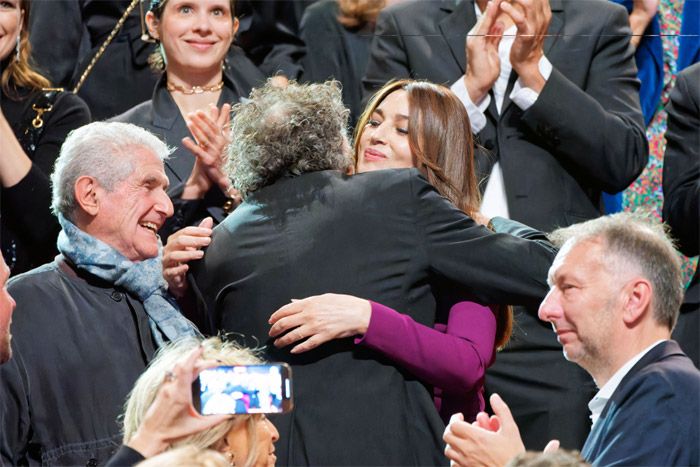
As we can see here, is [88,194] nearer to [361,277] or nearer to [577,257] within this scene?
[361,277]

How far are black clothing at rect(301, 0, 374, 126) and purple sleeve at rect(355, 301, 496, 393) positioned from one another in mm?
A: 1147

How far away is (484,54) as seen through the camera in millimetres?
3932

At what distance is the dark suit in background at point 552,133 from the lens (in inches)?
146

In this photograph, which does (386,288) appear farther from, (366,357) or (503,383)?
(503,383)

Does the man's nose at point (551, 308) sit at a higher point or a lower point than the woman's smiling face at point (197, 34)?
lower

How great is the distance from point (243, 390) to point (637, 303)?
0.93 m

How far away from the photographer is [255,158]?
3.24m

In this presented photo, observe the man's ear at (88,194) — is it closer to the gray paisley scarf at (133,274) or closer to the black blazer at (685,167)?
the gray paisley scarf at (133,274)

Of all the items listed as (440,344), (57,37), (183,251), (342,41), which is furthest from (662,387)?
(57,37)

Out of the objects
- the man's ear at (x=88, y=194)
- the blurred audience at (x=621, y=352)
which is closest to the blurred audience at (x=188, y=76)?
the man's ear at (x=88, y=194)

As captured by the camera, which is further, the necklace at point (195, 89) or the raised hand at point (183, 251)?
the necklace at point (195, 89)

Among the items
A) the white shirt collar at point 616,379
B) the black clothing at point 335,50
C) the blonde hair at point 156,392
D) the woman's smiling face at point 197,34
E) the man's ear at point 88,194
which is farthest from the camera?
the black clothing at point 335,50

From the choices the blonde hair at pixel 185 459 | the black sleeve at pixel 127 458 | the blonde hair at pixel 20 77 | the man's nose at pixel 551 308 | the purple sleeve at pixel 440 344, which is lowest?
the purple sleeve at pixel 440 344

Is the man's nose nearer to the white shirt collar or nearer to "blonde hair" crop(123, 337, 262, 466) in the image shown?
the white shirt collar
